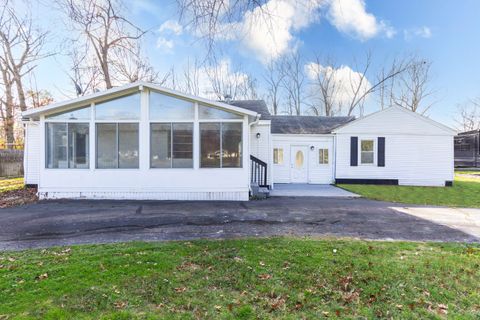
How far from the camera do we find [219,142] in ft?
32.2

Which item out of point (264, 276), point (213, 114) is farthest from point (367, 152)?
point (264, 276)

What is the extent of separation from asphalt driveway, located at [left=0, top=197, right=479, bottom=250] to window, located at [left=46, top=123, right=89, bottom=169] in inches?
56.0

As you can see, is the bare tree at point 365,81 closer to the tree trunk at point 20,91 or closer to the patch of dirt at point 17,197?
the patch of dirt at point 17,197

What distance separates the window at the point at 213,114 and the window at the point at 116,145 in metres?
2.36

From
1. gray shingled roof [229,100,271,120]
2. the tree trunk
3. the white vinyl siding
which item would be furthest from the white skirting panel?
the tree trunk

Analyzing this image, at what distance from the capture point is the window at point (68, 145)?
979 centimetres

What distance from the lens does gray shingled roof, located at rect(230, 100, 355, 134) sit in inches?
605

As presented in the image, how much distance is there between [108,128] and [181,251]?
6812mm

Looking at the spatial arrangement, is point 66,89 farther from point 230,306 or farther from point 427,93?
point 427,93

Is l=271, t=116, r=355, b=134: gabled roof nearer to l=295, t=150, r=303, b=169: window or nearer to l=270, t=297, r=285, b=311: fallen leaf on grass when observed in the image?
l=295, t=150, r=303, b=169: window

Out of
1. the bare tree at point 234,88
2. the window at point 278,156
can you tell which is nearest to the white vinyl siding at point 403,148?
the window at point 278,156

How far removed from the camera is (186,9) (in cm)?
371

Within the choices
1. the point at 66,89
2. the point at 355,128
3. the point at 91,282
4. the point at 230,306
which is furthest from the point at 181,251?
the point at 66,89

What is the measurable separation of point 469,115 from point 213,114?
4356cm
